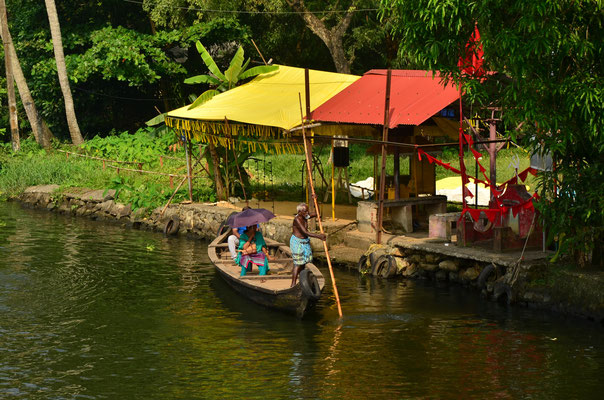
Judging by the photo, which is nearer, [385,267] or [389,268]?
[389,268]

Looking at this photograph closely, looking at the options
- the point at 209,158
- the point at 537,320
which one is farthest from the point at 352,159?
the point at 537,320

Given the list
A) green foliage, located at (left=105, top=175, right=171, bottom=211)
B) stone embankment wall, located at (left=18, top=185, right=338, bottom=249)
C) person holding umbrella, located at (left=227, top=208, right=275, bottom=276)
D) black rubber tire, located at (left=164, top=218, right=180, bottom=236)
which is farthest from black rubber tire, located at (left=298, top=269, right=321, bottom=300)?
green foliage, located at (left=105, top=175, right=171, bottom=211)

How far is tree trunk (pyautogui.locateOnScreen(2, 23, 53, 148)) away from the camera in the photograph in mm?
37062

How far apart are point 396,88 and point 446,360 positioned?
9637mm

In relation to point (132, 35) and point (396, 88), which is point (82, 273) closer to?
point (396, 88)

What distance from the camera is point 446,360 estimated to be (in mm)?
13062

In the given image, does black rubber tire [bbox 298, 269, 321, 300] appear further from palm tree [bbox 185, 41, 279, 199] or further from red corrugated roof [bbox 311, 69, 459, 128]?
palm tree [bbox 185, 41, 279, 199]

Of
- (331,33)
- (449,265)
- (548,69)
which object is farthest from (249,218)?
(331,33)

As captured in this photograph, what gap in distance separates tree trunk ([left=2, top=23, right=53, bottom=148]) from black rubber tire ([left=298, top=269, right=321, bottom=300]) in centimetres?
2561

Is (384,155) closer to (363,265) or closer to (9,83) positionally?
(363,265)

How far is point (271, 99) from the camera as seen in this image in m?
24.1

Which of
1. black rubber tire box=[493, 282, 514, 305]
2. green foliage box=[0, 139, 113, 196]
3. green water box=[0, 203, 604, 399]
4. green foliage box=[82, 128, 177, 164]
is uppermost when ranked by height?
green foliage box=[82, 128, 177, 164]

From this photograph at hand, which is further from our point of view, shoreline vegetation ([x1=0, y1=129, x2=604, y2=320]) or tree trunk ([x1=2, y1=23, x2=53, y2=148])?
tree trunk ([x1=2, y1=23, x2=53, y2=148])

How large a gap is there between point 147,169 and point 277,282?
17.6 meters
